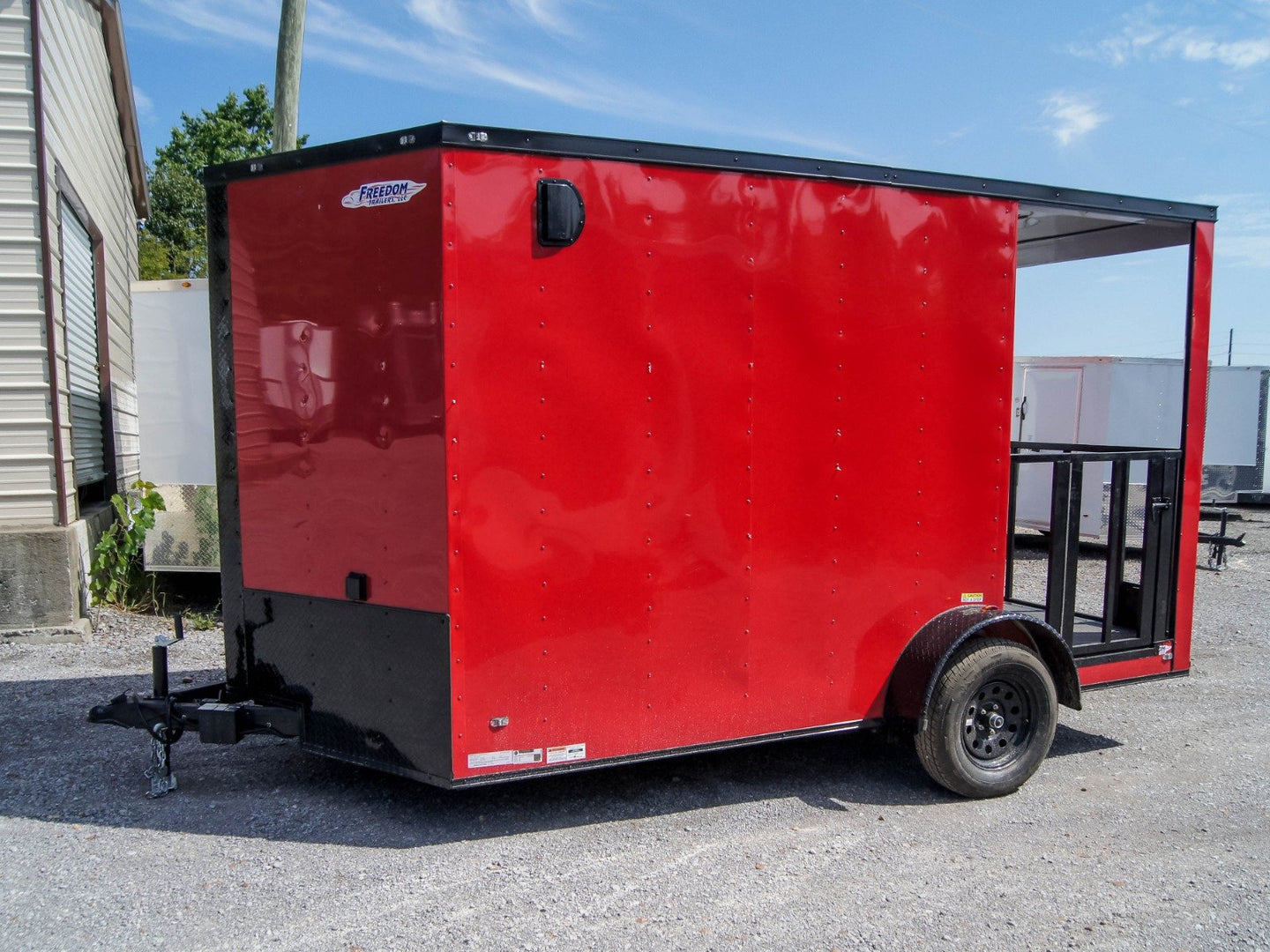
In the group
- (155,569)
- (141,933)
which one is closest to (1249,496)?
(155,569)

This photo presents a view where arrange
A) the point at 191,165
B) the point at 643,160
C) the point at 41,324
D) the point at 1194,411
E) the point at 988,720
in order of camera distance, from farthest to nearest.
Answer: the point at 191,165, the point at 41,324, the point at 1194,411, the point at 988,720, the point at 643,160

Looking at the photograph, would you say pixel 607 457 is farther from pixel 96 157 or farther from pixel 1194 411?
pixel 96 157

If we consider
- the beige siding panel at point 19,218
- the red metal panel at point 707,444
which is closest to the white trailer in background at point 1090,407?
the red metal panel at point 707,444

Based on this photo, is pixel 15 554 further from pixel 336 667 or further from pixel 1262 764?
pixel 1262 764

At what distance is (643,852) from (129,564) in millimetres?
6188

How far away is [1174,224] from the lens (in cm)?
528

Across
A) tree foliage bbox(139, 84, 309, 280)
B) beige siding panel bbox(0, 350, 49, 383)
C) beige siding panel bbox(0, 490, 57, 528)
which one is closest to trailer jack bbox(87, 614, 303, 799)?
beige siding panel bbox(0, 490, 57, 528)

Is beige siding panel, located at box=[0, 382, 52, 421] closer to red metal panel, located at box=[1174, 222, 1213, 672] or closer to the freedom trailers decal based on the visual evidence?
the freedom trailers decal

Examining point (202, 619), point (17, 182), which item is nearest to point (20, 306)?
point (17, 182)

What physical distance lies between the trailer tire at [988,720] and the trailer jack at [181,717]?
2.90 m

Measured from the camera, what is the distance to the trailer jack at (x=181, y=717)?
13.5ft

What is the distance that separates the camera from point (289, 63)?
342 inches

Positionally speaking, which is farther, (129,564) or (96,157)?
(96,157)

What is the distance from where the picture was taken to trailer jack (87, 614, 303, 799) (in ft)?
13.5
